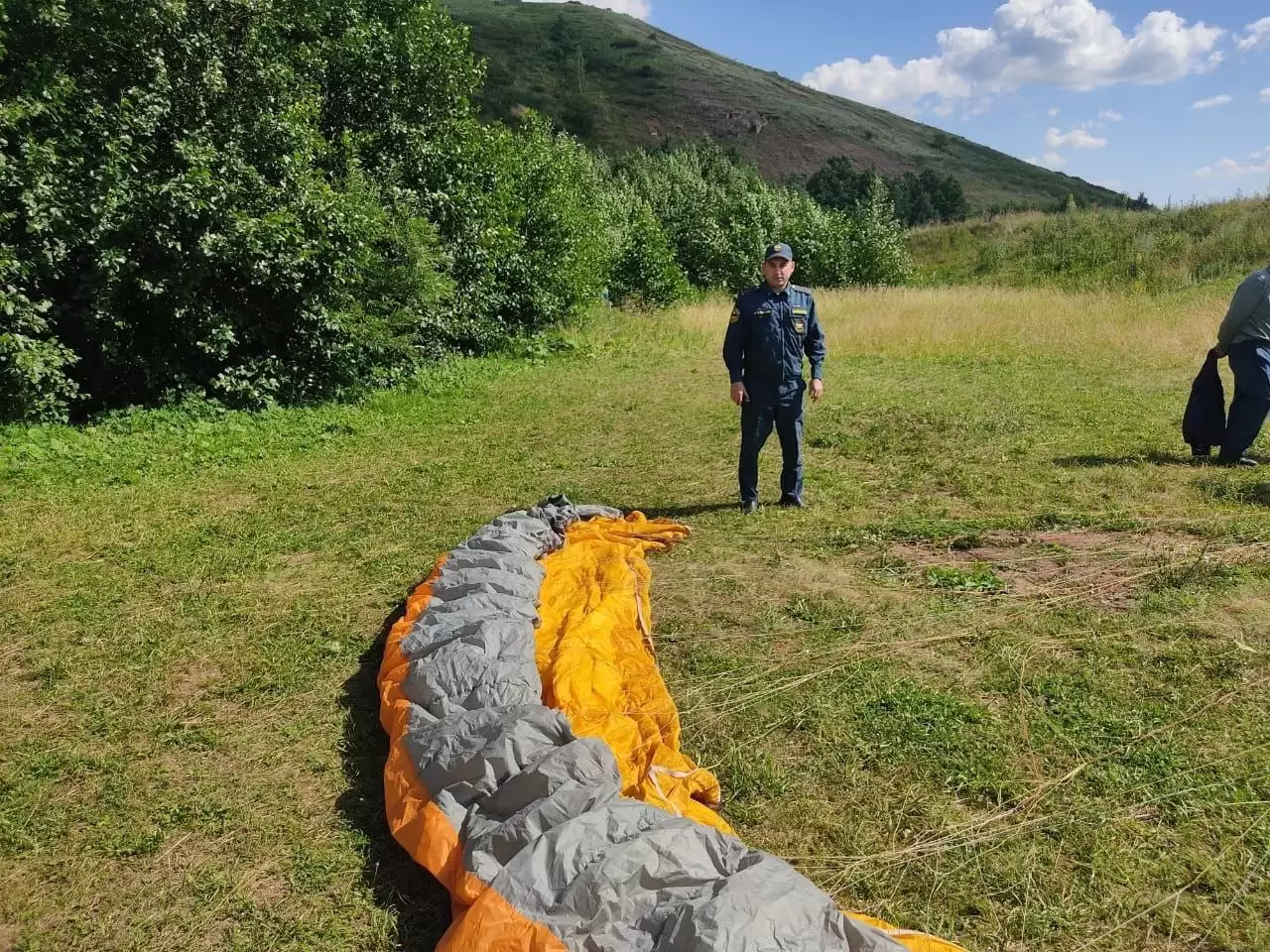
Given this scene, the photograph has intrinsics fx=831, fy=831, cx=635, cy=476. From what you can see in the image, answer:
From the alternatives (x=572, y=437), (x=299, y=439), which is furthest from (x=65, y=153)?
(x=572, y=437)

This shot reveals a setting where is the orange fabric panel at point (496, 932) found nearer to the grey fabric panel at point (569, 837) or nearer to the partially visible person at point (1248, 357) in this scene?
the grey fabric panel at point (569, 837)

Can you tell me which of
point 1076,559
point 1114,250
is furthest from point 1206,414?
Result: point 1114,250

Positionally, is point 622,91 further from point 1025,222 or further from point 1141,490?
point 1141,490

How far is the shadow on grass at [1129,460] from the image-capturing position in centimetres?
693

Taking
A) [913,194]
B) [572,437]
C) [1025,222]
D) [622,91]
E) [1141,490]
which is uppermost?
[622,91]

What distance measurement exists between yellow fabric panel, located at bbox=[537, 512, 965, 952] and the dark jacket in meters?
4.79

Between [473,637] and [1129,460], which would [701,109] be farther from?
[473,637]

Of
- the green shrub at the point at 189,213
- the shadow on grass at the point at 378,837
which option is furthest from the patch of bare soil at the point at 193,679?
the green shrub at the point at 189,213

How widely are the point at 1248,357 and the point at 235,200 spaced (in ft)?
32.0

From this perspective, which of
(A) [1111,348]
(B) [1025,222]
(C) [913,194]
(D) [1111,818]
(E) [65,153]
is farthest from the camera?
(C) [913,194]

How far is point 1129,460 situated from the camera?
707 centimetres

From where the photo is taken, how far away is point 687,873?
2.20 metres

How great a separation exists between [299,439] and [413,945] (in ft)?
23.2

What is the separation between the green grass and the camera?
20.9 meters
